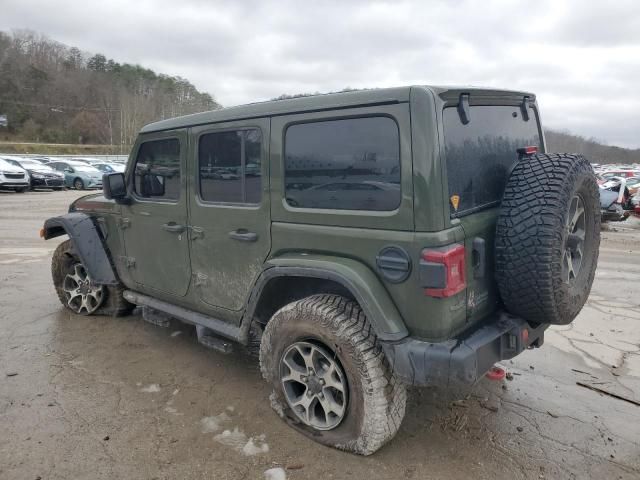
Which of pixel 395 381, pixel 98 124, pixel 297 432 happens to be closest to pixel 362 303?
pixel 395 381

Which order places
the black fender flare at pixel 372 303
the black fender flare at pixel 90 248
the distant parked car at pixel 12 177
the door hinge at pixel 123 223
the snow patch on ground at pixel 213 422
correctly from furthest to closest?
the distant parked car at pixel 12 177 → the black fender flare at pixel 90 248 → the door hinge at pixel 123 223 → the snow patch on ground at pixel 213 422 → the black fender flare at pixel 372 303

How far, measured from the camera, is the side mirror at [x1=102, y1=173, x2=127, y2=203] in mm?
4023

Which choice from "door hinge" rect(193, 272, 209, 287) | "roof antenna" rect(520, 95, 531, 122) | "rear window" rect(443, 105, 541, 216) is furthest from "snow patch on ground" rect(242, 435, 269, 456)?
"roof antenna" rect(520, 95, 531, 122)

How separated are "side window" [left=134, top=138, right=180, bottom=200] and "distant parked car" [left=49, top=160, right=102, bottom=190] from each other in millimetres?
23560

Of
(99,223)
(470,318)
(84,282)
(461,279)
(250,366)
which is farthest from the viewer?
(84,282)

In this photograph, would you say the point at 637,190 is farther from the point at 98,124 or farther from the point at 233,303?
the point at 98,124

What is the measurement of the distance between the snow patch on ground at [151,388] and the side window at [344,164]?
1794mm

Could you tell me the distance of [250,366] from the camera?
389 cm

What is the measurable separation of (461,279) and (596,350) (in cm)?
263

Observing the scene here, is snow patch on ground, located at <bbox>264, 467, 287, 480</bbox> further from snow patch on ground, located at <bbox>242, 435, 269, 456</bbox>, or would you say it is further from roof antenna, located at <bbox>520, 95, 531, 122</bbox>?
roof antenna, located at <bbox>520, 95, 531, 122</bbox>

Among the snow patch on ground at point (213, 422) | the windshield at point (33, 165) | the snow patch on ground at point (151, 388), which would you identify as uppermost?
the windshield at point (33, 165)

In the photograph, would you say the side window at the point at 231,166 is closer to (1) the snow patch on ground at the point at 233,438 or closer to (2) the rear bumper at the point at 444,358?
(2) the rear bumper at the point at 444,358

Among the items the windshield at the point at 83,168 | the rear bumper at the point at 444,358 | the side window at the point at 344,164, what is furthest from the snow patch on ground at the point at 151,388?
the windshield at the point at 83,168

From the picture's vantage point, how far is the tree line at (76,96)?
67562mm
